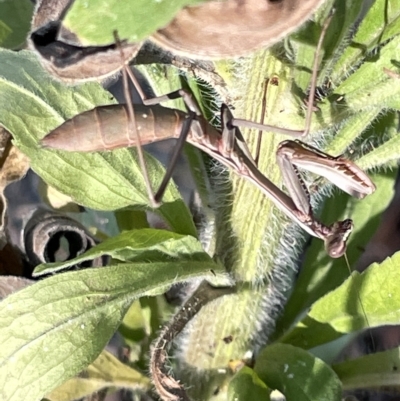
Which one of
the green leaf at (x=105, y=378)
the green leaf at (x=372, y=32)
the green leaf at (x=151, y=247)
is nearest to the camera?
the green leaf at (x=372, y=32)

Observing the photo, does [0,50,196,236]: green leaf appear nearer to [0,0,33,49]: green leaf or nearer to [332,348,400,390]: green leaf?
[0,0,33,49]: green leaf

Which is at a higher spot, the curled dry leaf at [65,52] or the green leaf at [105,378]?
the curled dry leaf at [65,52]

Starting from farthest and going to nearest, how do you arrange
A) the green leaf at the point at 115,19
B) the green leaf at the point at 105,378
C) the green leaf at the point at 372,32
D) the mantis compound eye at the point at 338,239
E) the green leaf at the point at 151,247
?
the green leaf at the point at 105,378 < the mantis compound eye at the point at 338,239 < the green leaf at the point at 151,247 < the green leaf at the point at 372,32 < the green leaf at the point at 115,19

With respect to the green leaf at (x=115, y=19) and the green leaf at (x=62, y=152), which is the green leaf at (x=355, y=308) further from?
the green leaf at (x=115, y=19)

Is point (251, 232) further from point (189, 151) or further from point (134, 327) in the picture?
point (134, 327)

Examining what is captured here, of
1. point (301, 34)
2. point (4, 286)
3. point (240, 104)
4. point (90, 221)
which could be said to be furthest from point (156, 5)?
point (90, 221)

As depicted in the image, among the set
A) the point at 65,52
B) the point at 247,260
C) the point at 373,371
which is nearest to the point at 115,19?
the point at 65,52

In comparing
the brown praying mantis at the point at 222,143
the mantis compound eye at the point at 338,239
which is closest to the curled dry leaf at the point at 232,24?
the brown praying mantis at the point at 222,143
